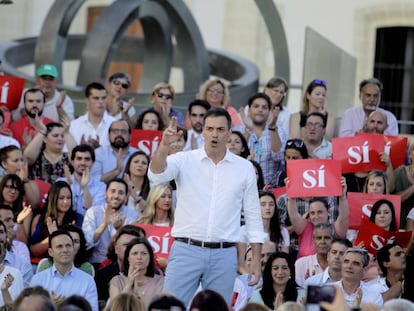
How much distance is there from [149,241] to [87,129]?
Result: 2.91 meters

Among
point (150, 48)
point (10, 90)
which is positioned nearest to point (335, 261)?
point (10, 90)

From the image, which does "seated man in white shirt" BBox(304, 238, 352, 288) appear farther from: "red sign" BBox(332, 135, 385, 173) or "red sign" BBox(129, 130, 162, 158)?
"red sign" BBox(129, 130, 162, 158)

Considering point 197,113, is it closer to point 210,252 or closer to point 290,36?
point 210,252

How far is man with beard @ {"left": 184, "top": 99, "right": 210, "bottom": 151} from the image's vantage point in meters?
16.9

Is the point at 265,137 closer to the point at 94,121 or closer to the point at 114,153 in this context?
the point at 114,153

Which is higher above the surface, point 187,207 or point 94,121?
point 94,121

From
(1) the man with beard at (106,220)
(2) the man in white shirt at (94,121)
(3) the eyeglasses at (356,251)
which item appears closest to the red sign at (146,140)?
(2) the man in white shirt at (94,121)

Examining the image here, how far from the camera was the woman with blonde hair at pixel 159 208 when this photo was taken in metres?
15.2

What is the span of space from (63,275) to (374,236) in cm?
281

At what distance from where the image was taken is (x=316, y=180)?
15289mm

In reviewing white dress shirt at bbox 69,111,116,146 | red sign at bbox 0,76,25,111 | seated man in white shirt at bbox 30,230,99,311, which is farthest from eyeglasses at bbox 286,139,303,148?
seated man in white shirt at bbox 30,230,99,311

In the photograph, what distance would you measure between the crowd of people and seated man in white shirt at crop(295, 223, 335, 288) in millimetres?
11

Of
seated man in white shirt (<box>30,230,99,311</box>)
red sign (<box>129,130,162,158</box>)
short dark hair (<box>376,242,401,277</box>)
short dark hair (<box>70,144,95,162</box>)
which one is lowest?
seated man in white shirt (<box>30,230,99,311</box>)

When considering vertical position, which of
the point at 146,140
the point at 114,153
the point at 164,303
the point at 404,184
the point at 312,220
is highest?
the point at 146,140
